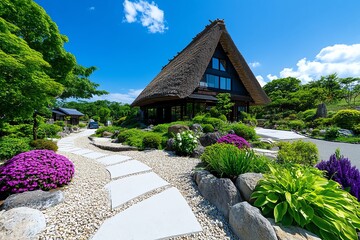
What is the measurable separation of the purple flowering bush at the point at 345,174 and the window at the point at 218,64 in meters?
14.8

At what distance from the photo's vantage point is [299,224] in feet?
6.01

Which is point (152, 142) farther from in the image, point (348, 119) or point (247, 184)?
point (348, 119)

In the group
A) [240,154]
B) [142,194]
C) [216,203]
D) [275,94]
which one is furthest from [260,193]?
[275,94]

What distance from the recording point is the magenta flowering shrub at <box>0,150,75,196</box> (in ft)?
9.44

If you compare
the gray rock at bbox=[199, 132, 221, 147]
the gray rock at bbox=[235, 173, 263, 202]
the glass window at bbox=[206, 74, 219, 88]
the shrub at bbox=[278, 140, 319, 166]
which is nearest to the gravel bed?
the gray rock at bbox=[235, 173, 263, 202]

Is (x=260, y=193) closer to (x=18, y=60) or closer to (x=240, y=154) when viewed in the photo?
Answer: (x=240, y=154)

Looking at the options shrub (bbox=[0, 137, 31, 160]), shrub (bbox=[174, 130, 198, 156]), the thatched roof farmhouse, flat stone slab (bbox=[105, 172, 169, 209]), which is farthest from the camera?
the thatched roof farmhouse

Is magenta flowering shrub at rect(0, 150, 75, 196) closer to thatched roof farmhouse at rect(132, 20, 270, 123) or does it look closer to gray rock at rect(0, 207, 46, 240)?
gray rock at rect(0, 207, 46, 240)

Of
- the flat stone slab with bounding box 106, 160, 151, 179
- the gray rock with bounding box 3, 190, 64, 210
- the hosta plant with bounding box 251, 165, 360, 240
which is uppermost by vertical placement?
the hosta plant with bounding box 251, 165, 360, 240

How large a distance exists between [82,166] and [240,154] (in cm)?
436

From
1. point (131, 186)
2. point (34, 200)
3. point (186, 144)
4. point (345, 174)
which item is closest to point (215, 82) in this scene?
point (186, 144)

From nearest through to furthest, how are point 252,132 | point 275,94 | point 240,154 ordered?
point 240,154, point 252,132, point 275,94

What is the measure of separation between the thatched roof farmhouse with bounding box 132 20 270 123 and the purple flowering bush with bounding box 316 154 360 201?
9.84 meters

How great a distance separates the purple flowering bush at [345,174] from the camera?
2418 mm
